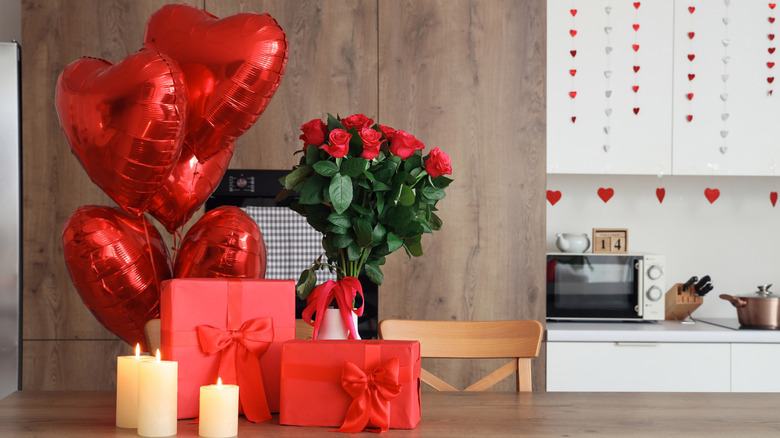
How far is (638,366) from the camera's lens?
2451 millimetres

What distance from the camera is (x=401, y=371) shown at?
0.87 metres

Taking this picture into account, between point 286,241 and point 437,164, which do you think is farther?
point 286,241

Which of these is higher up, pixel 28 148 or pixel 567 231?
pixel 28 148

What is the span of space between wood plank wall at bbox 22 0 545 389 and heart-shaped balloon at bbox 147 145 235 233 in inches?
47.1

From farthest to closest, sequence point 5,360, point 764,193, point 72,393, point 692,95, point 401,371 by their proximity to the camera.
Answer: point 764,193 → point 692,95 → point 5,360 → point 72,393 → point 401,371

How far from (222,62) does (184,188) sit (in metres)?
0.24

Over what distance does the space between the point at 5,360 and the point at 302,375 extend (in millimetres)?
1858

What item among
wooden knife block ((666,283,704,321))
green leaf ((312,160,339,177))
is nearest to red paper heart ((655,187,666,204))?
wooden knife block ((666,283,704,321))

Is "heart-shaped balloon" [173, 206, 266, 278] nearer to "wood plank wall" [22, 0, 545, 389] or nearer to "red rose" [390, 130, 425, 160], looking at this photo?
"red rose" [390, 130, 425, 160]

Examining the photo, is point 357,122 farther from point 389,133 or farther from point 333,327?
point 333,327

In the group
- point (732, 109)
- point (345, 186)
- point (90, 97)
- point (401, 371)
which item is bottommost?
point (401, 371)

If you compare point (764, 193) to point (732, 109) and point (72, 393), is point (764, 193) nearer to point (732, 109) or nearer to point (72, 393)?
point (732, 109)

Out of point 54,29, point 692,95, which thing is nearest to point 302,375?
point 54,29

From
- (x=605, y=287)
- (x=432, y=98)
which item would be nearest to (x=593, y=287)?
(x=605, y=287)
